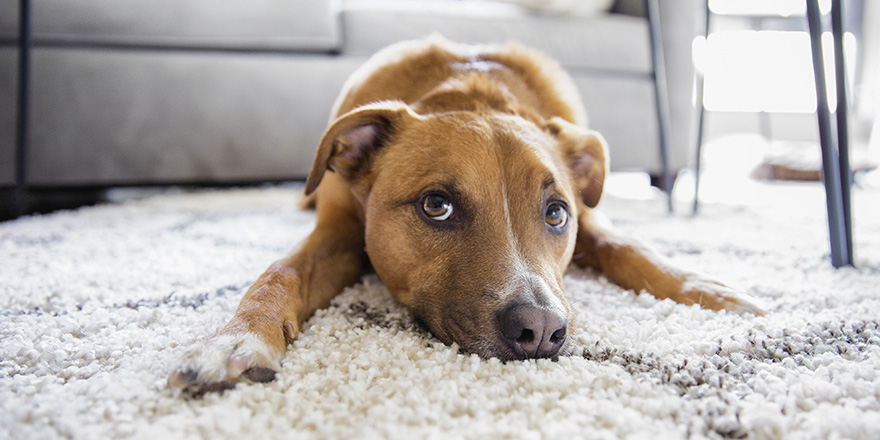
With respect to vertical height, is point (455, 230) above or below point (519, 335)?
above

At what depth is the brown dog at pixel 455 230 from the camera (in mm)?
1121

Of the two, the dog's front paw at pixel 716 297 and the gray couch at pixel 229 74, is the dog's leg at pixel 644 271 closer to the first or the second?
the dog's front paw at pixel 716 297

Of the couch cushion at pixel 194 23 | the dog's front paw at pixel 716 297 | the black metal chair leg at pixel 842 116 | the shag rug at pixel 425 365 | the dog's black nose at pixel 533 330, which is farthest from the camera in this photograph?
the couch cushion at pixel 194 23

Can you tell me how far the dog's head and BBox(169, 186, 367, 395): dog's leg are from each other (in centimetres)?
14

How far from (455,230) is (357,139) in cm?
49

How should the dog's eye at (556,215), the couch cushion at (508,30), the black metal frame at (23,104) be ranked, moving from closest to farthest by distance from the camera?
1. the dog's eye at (556,215)
2. the black metal frame at (23,104)
3. the couch cushion at (508,30)

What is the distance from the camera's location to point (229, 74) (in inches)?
140

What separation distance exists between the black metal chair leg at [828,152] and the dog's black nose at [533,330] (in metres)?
1.25

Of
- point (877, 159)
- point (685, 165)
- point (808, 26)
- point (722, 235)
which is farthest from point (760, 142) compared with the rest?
point (808, 26)

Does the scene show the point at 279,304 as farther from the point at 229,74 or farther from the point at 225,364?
the point at 229,74

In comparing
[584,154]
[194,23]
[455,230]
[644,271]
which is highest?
[194,23]

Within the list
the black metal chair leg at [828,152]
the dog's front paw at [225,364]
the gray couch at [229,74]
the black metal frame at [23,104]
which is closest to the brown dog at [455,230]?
the dog's front paw at [225,364]

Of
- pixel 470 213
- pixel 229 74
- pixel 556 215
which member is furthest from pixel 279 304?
pixel 229 74

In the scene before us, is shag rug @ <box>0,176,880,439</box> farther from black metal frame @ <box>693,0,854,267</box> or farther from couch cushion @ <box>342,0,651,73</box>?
couch cushion @ <box>342,0,651,73</box>
